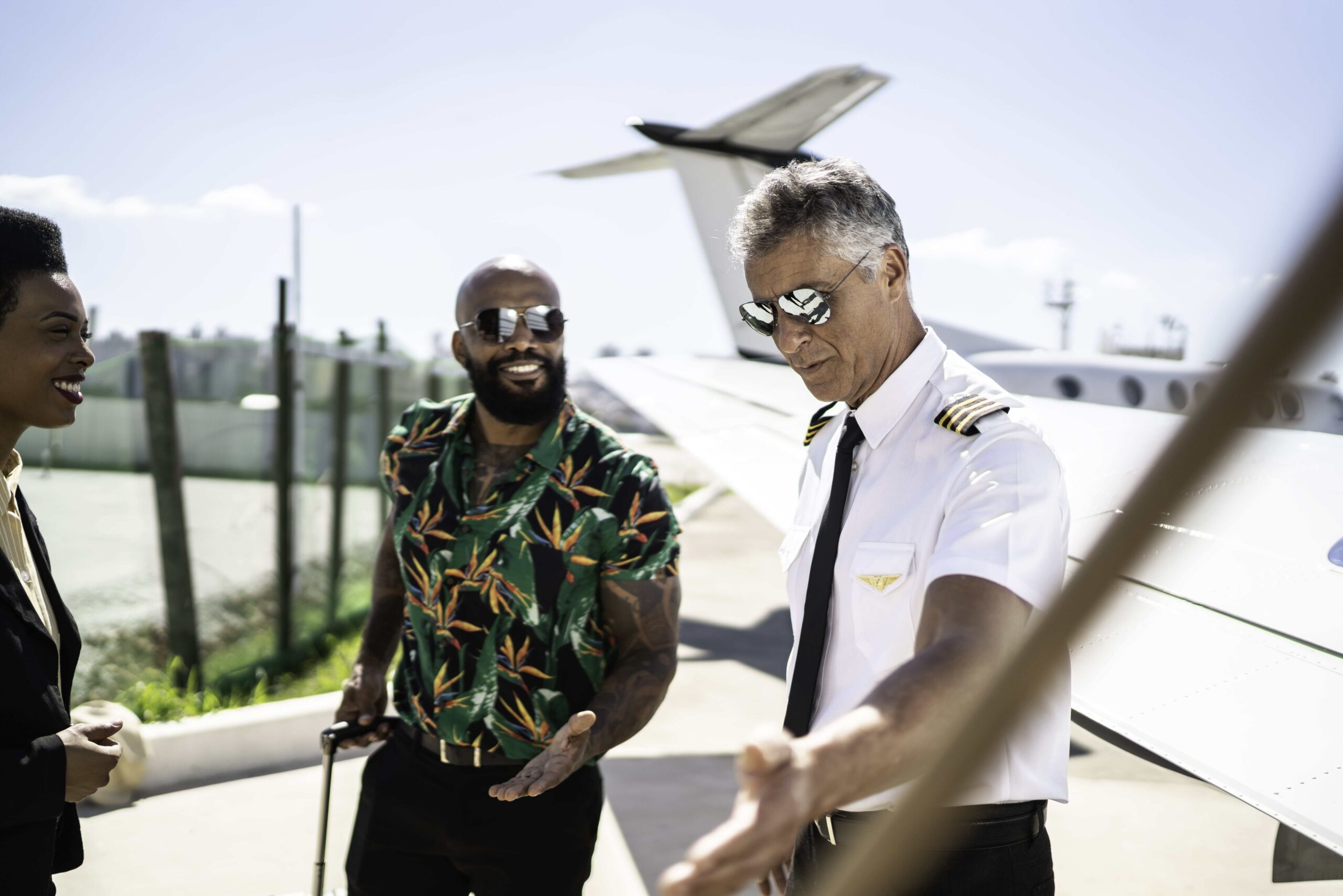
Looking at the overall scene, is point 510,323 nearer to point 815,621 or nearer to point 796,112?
point 815,621

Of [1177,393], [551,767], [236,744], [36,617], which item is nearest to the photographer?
[36,617]

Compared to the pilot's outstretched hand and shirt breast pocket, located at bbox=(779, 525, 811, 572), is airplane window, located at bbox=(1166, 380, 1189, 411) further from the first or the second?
the pilot's outstretched hand

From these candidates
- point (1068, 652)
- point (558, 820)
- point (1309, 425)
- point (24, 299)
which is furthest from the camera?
point (1309, 425)

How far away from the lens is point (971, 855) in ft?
5.14

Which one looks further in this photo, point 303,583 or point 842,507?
point 303,583

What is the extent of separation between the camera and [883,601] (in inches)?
62.7

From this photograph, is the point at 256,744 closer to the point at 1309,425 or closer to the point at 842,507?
the point at 842,507

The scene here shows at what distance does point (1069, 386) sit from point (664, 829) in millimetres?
8681

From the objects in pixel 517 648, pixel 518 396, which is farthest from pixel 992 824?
pixel 518 396

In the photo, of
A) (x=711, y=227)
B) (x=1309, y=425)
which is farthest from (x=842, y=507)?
(x=711, y=227)

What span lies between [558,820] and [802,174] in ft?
5.27

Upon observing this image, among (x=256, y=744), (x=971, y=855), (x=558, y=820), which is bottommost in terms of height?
(x=256, y=744)

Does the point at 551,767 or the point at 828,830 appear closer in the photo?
the point at 828,830

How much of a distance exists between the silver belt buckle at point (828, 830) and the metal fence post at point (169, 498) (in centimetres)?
456
